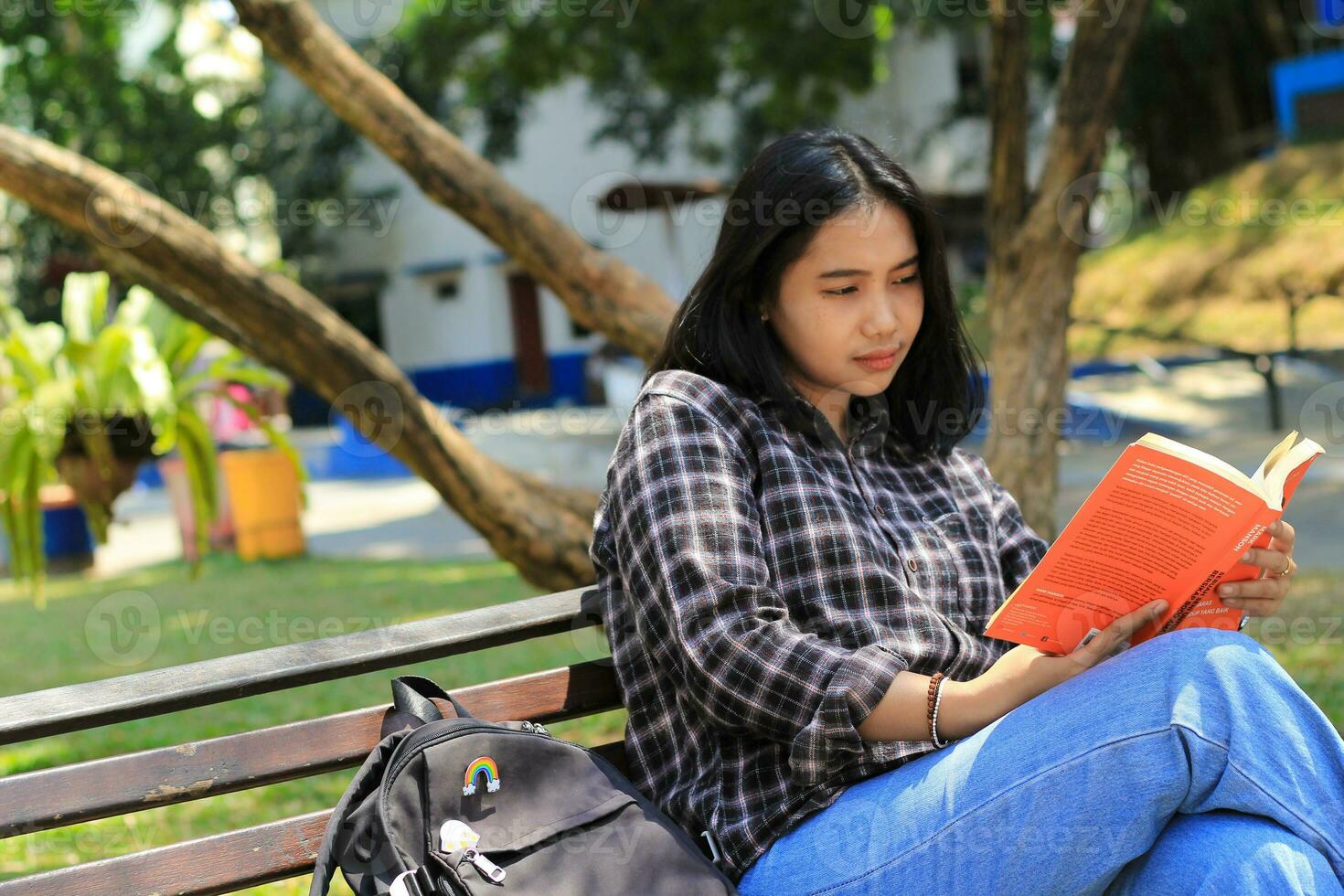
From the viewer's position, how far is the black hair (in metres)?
2.09

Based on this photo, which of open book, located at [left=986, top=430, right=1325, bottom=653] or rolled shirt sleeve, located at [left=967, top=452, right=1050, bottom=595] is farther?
rolled shirt sleeve, located at [left=967, top=452, right=1050, bottom=595]

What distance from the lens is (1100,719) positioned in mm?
1688

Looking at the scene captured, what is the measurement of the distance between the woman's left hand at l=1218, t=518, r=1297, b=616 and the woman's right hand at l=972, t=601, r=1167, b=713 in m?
0.23

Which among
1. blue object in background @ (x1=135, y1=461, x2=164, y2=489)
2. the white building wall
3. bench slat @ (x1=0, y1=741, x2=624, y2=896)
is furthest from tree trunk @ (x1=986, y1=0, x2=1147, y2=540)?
blue object in background @ (x1=135, y1=461, x2=164, y2=489)

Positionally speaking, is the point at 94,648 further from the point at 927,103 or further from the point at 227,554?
the point at 927,103

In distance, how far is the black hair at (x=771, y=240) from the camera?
209 cm

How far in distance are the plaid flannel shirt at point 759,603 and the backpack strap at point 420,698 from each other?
0.28 metres

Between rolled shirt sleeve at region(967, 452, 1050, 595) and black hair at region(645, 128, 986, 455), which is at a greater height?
black hair at region(645, 128, 986, 455)

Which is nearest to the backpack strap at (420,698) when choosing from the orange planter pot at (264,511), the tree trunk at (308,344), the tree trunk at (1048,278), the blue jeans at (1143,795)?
the blue jeans at (1143,795)

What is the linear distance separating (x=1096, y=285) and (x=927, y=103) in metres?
5.98

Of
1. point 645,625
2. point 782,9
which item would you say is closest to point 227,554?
point 782,9

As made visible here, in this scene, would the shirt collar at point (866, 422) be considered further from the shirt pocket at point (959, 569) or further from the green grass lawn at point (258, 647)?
the green grass lawn at point (258, 647)

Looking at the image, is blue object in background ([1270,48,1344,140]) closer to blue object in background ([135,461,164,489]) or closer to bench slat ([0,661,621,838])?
blue object in background ([135,461,164,489])

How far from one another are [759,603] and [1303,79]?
18.4 m
